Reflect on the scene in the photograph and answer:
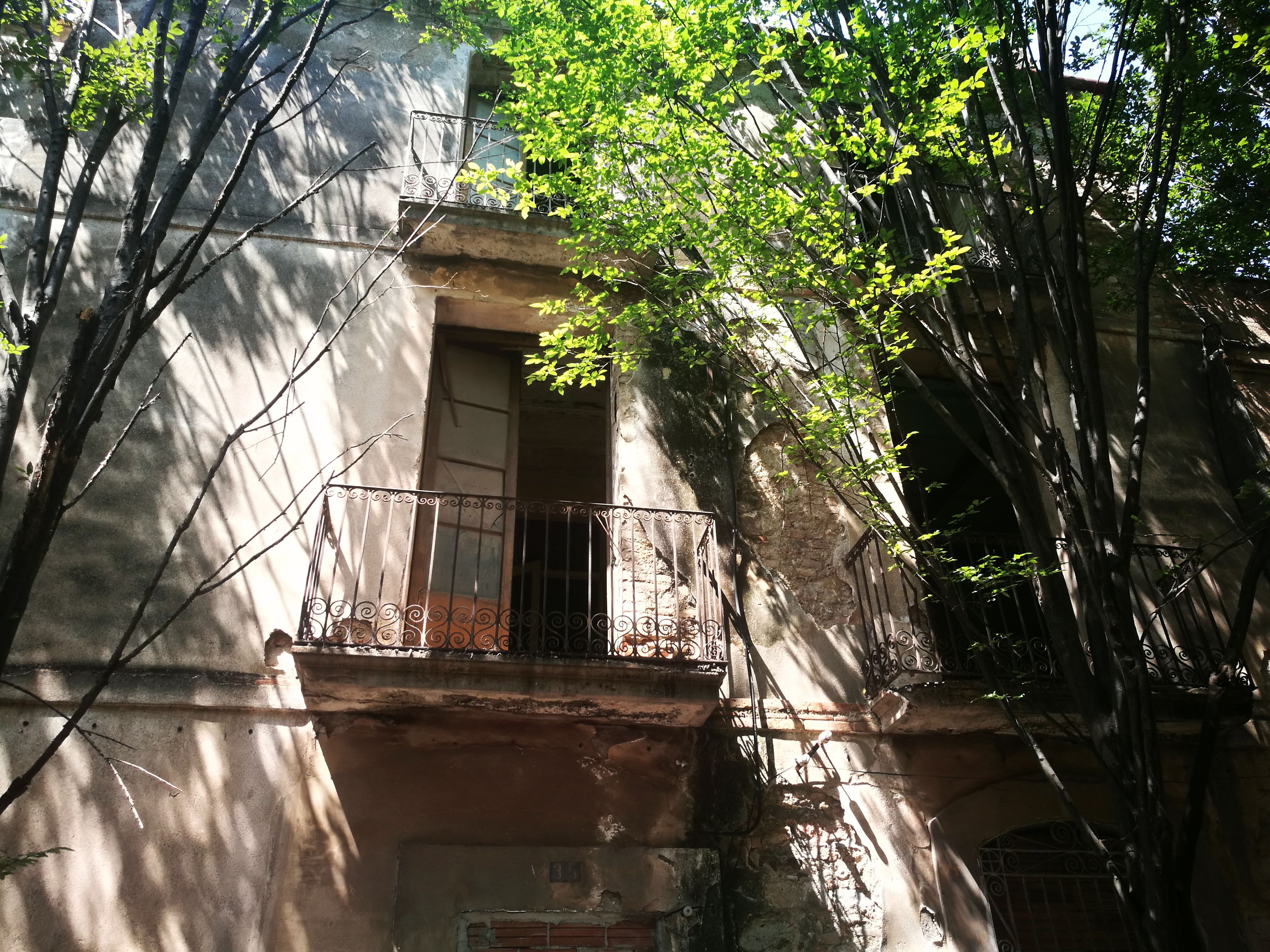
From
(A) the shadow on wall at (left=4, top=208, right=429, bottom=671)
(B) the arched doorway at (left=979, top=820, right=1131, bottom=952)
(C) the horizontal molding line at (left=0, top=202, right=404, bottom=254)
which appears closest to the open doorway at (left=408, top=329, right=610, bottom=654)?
(A) the shadow on wall at (left=4, top=208, right=429, bottom=671)

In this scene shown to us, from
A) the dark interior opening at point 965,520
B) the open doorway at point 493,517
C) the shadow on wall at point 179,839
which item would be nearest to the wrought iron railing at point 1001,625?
the dark interior opening at point 965,520

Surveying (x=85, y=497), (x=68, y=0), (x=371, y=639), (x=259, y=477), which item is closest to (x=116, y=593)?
(x=85, y=497)

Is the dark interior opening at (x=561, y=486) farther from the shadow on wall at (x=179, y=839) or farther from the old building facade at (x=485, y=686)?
the shadow on wall at (x=179, y=839)

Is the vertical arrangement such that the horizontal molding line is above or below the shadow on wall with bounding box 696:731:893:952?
above

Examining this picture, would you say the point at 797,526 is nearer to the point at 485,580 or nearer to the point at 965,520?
the point at 485,580

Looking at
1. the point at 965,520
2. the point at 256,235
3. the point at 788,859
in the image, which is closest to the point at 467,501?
the point at 256,235

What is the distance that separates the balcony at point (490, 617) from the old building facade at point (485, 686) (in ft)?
0.09

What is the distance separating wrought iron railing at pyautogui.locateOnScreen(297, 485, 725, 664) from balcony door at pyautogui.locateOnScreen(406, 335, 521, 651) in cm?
2

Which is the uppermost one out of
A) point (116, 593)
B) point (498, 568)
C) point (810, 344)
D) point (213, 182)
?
point (213, 182)

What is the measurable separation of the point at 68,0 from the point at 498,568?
17.8ft

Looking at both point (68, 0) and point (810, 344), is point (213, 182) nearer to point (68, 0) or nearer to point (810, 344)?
point (68, 0)

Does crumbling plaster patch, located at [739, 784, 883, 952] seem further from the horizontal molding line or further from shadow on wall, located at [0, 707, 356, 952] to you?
the horizontal molding line

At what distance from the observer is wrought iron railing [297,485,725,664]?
5.47m

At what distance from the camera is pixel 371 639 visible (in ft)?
17.7
